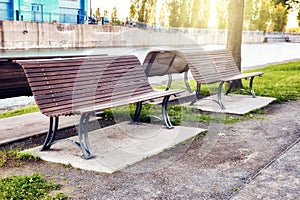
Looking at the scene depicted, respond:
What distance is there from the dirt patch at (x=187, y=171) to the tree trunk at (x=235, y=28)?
174 inches

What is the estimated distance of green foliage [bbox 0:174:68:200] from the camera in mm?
3705

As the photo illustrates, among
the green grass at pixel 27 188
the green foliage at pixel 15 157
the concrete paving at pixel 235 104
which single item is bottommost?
the concrete paving at pixel 235 104

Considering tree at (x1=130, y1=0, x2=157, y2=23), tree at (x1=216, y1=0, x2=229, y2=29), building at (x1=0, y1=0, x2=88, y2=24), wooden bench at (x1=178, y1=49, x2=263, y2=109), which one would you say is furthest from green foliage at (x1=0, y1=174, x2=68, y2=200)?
tree at (x1=216, y1=0, x2=229, y2=29)

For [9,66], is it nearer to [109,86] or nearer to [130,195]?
[109,86]

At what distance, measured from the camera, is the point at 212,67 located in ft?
27.2

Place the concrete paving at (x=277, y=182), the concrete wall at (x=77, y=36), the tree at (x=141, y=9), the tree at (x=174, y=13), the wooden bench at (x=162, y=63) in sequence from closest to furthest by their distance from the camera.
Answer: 1. the concrete paving at (x=277, y=182)
2. the wooden bench at (x=162, y=63)
3. the concrete wall at (x=77, y=36)
4. the tree at (x=141, y=9)
5. the tree at (x=174, y=13)

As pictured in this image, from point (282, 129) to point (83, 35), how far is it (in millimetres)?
32755

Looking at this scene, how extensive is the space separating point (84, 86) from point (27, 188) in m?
1.65

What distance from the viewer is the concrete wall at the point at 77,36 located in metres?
31.2

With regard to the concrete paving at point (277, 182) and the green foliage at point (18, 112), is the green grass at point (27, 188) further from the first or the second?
the green foliage at point (18, 112)

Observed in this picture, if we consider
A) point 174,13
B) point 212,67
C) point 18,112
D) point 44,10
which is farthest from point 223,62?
point 174,13

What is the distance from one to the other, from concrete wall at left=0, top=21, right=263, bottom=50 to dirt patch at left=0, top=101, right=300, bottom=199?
89.5 ft

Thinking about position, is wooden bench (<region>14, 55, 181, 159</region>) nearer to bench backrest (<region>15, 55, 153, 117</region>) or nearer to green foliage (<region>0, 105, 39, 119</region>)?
bench backrest (<region>15, 55, 153, 117</region>)

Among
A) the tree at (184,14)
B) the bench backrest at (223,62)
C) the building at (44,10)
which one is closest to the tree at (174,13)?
the tree at (184,14)
